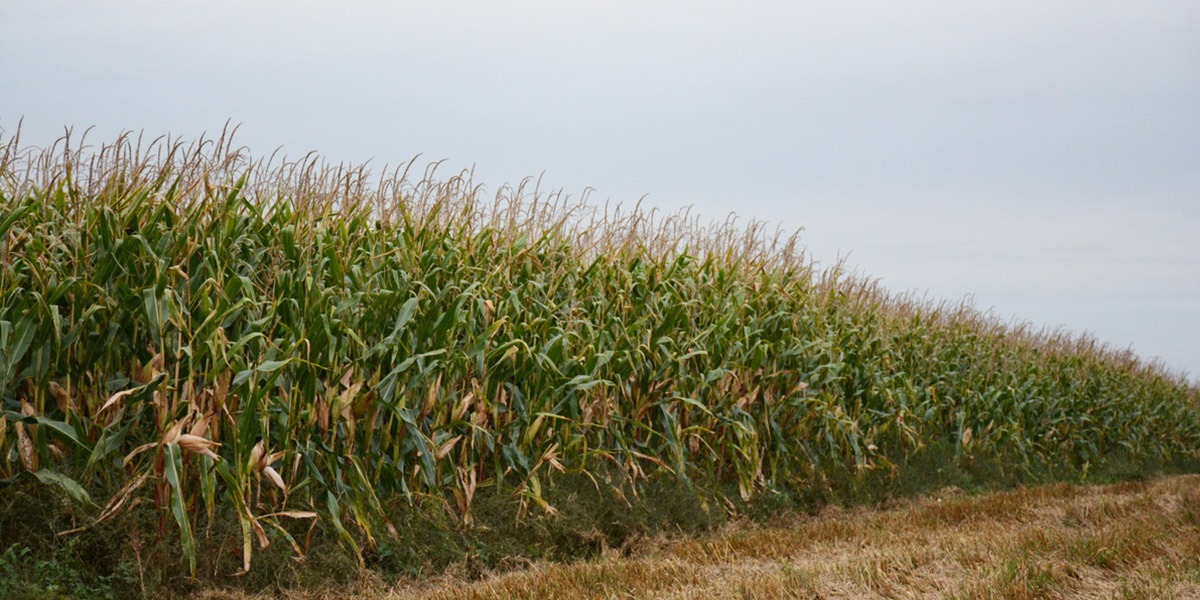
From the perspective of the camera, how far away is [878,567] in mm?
5031

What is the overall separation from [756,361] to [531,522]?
287cm

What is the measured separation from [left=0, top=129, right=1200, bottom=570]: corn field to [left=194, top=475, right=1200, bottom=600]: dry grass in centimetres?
69

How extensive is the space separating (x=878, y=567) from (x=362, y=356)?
119 inches

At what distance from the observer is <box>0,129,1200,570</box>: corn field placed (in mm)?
4723

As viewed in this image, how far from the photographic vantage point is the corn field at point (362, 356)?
472 centimetres

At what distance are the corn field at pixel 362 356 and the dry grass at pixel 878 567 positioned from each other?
69 cm

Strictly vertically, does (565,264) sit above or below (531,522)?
above

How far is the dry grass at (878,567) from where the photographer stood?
15.4 ft

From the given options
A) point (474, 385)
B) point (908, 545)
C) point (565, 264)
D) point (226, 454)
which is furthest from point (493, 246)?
point (908, 545)

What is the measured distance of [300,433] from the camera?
204 inches

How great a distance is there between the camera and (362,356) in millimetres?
5477

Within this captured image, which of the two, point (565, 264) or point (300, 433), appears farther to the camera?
point (565, 264)

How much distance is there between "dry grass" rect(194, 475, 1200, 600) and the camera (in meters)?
4.68

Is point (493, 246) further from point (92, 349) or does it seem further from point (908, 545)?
point (908, 545)
